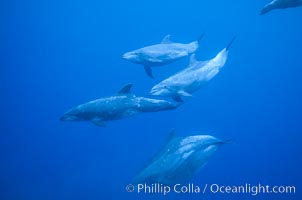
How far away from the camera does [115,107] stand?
8.38m

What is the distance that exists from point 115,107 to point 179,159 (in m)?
2.17

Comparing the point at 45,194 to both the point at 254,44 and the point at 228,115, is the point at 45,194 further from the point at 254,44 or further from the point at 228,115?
the point at 254,44

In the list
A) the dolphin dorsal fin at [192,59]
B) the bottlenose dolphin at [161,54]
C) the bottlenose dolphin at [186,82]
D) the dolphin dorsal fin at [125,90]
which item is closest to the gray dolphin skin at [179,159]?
the bottlenose dolphin at [186,82]

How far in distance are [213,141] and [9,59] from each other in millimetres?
19887

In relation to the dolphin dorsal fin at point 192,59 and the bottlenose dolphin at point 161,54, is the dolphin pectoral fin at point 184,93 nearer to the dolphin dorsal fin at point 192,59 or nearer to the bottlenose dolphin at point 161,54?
the dolphin dorsal fin at point 192,59

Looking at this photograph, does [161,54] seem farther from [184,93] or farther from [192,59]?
[184,93]

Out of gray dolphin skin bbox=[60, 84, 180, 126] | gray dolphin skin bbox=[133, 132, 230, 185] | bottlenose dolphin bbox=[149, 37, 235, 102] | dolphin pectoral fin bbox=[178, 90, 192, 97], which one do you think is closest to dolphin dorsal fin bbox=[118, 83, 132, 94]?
gray dolphin skin bbox=[60, 84, 180, 126]

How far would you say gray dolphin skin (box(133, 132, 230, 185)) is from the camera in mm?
8781

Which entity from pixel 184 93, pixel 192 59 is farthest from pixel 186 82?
pixel 192 59

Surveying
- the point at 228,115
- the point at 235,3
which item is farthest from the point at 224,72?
the point at 235,3

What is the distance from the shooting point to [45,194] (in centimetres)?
1875

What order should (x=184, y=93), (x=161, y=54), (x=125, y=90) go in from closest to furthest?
1. (x=125, y=90)
2. (x=184, y=93)
3. (x=161, y=54)

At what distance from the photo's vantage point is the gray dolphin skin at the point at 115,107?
8383mm

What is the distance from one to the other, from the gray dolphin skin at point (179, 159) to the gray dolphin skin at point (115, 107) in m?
1.11
